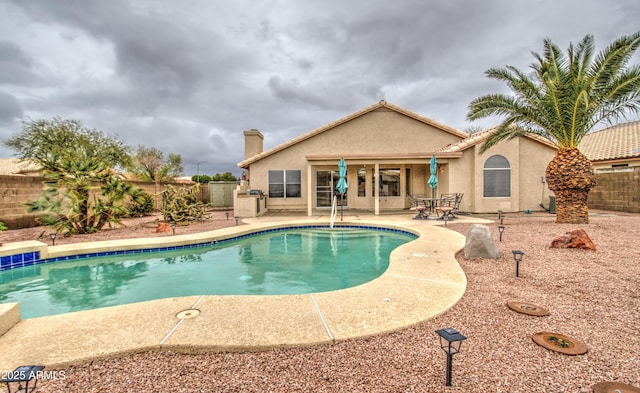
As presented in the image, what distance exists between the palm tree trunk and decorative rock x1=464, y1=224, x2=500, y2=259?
721cm

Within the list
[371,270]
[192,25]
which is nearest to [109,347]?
[371,270]

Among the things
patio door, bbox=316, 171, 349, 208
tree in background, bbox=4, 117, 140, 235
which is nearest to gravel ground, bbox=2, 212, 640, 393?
tree in background, bbox=4, 117, 140, 235

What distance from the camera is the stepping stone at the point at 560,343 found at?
2.84m

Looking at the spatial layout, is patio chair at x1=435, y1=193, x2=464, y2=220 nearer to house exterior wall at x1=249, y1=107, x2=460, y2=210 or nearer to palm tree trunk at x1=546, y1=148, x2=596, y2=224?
palm tree trunk at x1=546, y1=148, x2=596, y2=224

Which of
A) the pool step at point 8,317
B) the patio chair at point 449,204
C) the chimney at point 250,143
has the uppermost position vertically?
the chimney at point 250,143

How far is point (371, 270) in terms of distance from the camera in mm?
7105

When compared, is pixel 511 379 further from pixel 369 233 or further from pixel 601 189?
pixel 601 189

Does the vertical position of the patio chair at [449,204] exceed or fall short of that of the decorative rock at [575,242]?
it exceeds it

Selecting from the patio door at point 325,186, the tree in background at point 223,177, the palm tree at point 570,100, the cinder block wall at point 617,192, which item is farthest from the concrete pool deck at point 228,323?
the tree in background at point 223,177

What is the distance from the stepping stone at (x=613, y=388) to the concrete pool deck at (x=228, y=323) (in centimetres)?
153

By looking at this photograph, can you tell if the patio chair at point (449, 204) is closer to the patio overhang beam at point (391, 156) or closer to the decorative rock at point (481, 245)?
the patio overhang beam at point (391, 156)

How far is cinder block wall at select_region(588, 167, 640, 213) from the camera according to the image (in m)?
15.0

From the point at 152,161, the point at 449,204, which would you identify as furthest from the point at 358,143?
the point at 152,161

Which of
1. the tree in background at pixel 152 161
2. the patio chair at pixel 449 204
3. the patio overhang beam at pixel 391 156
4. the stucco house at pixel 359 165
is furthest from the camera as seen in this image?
the tree in background at pixel 152 161
